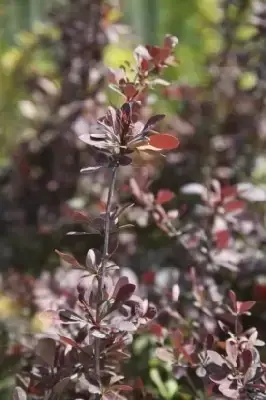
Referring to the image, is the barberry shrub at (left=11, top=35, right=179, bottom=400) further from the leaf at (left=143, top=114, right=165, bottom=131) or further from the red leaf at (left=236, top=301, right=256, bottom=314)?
the red leaf at (left=236, top=301, right=256, bottom=314)

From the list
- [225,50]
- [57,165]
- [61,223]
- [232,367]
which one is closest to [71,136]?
[57,165]

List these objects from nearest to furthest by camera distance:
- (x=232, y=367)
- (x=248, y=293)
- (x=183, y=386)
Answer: (x=232, y=367) < (x=183, y=386) < (x=248, y=293)

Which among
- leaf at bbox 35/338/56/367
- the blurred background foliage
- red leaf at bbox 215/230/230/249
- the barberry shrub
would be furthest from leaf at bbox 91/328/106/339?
the blurred background foliage

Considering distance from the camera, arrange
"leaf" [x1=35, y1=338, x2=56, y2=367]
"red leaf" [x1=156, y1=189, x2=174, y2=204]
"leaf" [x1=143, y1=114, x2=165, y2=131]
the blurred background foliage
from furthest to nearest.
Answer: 1. the blurred background foliage
2. "red leaf" [x1=156, y1=189, x2=174, y2=204]
3. "leaf" [x1=35, y1=338, x2=56, y2=367]
4. "leaf" [x1=143, y1=114, x2=165, y2=131]

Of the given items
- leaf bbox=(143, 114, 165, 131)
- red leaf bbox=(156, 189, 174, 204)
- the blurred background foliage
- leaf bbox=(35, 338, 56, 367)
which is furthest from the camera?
the blurred background foliage

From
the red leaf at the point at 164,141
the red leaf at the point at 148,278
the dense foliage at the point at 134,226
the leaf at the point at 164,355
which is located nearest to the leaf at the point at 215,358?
the dense foliage at the point at 134,226

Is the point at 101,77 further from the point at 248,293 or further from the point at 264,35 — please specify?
the point at 248,293

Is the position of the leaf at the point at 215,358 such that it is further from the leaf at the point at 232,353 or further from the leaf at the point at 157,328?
the leaf at the point at 157,328

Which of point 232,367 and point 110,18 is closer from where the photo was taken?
point 232,367

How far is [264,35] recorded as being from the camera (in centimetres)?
141

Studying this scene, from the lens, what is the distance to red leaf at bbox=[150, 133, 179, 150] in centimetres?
76

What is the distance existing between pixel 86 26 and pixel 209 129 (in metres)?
0.35

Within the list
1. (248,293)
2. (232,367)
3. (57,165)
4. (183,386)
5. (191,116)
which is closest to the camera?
(232,367)

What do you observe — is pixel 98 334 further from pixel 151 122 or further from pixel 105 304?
pixel 151 122
